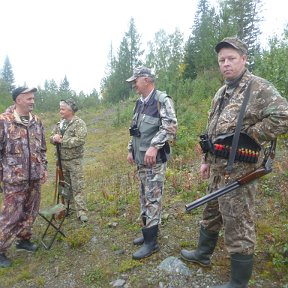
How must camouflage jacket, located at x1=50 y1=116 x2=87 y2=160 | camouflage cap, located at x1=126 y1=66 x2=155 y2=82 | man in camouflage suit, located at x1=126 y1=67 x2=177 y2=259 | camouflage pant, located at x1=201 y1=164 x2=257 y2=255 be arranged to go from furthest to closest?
camouflage jacket, located at x1=50 y1=116 x2=87 y2=160 < camouflage cap, located at x1=126 y1=66 x2=155 y2=82 < man in camouflage suit, located at x1=126 y1=67 x2=177 y2=259 < camouflage pant, located at x1=201 y1=164 x2=257 y2=255

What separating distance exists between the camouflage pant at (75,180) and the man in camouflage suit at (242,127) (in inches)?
121

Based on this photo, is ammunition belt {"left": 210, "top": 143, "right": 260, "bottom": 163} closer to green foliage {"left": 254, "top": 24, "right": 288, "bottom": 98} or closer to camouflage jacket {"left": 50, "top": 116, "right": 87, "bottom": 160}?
camouflage jacket {"left": 50, "top": 116, "right": 87, "bottom": 160}

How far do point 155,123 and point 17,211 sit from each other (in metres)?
2.45

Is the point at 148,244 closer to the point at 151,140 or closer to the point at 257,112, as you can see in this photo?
the point at 151,140

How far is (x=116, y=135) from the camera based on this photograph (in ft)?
55.7

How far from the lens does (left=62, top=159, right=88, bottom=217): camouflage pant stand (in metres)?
5.70

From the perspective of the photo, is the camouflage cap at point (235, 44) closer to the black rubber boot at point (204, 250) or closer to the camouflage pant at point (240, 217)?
the camouflage pant at point (240, 217)

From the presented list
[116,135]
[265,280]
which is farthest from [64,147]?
[116,135]

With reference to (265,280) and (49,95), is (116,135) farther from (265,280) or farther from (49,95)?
(49,95)

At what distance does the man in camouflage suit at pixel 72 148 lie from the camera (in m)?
5.52

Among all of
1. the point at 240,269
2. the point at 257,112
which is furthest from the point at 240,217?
the point at 257,112

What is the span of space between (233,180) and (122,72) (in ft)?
123

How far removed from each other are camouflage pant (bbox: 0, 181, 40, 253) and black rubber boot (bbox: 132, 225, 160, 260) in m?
1.82

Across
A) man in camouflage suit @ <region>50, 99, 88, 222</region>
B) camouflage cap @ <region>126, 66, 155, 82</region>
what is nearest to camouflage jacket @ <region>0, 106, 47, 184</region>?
man in camouflage suit @ <region>50, 99, 88, 222</region>
